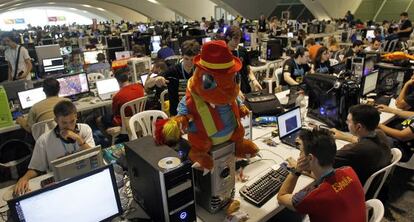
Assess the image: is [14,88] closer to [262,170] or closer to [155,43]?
[262,170]

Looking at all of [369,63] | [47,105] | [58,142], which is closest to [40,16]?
[47,105]

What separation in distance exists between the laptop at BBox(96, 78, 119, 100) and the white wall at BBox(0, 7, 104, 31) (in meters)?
24.7

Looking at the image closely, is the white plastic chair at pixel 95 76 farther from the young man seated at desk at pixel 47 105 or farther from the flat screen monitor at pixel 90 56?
the young man seated at desk at pixel 47 105

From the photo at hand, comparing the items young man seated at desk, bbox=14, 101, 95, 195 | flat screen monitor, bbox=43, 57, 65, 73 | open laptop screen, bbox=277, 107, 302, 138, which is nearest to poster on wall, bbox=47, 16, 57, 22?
flat screen monitor, bbox=43, 57, 65, 73

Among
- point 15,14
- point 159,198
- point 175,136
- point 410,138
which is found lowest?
point 410,138

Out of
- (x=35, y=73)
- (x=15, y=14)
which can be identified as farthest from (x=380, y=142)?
(x=15, y=14)

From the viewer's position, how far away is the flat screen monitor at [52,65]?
5.95m

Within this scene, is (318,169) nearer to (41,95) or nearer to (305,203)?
(305,203)

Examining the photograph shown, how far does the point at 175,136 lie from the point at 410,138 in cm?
233

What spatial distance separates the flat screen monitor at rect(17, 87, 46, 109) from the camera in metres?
4.05

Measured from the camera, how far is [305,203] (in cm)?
162

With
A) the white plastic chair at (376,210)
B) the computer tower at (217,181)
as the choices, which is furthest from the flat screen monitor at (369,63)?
the computer tower at (217,181)

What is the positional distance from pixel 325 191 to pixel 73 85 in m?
4.08

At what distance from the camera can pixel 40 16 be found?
27734mm
